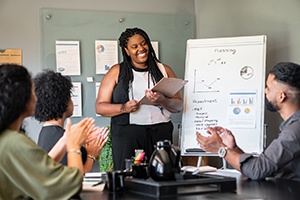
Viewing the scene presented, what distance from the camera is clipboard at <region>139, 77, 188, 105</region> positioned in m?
3.29

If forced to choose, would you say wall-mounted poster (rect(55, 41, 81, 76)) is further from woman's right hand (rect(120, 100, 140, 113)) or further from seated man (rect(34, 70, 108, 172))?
seated man (rect(34, 70, 108, 172))

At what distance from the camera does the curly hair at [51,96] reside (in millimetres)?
2523

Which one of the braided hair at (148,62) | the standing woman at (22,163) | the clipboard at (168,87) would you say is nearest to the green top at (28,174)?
the standing woman at (22,163)

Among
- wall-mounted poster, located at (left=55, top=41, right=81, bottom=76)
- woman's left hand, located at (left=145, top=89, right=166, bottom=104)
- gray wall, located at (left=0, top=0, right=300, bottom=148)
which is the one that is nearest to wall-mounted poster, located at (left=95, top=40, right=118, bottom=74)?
wall-mounted poster, located at (left=55, top=41, right=81, bottom=76)

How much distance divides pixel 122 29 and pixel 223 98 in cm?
141

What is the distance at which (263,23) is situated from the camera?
4.23 meters

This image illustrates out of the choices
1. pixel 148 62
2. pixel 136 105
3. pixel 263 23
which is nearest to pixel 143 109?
pixel 136 105

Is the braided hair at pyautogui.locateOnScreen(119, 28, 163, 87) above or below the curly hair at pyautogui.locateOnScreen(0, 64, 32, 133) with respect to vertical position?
above

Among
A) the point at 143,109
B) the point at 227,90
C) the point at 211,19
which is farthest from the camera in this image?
the point at 211,19

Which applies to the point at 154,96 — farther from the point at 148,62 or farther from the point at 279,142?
the point at 279,142

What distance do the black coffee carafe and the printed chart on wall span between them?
204 cm

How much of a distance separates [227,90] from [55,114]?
1.85m

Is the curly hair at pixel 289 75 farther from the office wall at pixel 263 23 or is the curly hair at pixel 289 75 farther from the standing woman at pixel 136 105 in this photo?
the office wall at pixel 263 23

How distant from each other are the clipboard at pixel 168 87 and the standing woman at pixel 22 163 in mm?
1655
